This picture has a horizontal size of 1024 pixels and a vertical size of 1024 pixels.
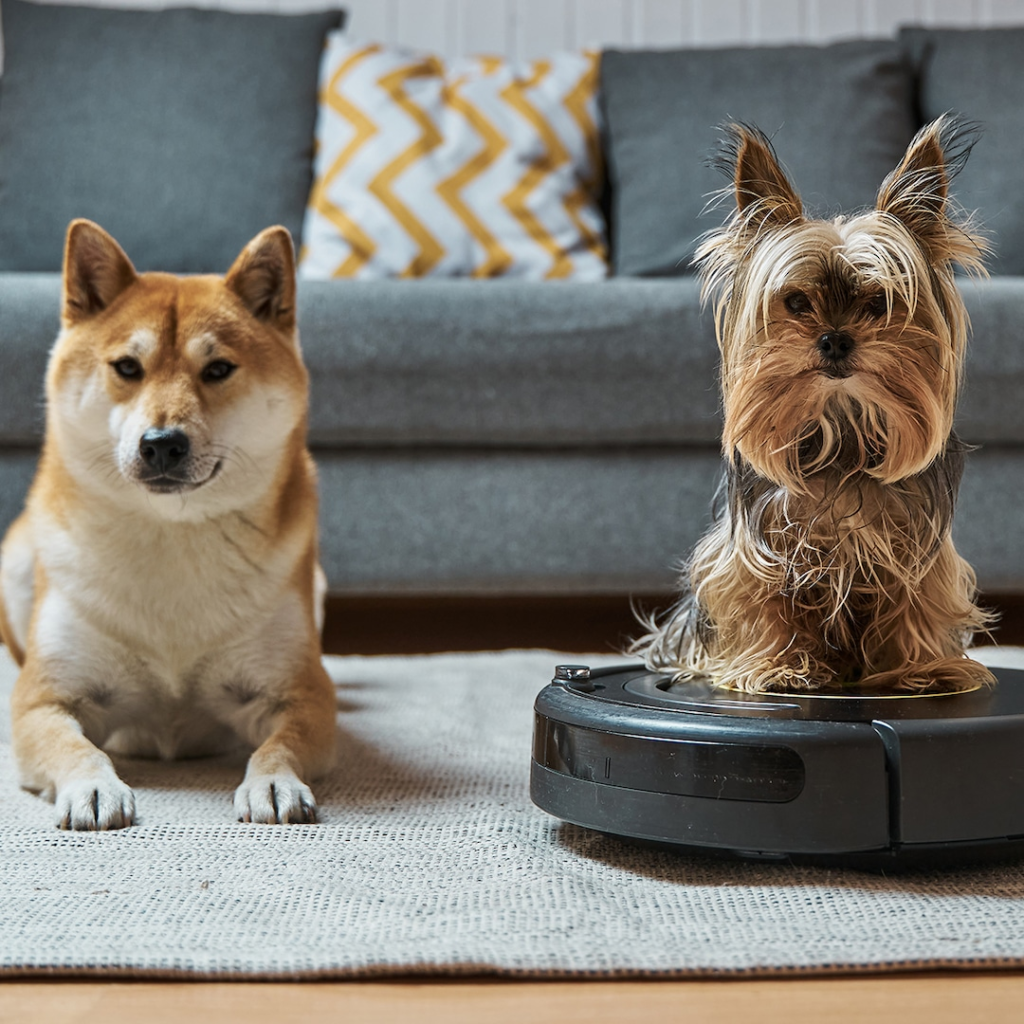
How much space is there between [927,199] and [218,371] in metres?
0.87

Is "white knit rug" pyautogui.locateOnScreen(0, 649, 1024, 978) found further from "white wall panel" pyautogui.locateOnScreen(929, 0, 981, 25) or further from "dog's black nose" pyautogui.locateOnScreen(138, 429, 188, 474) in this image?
"white wall panel" pyautogui.locateOnScreen(929, 0, 981, 25)

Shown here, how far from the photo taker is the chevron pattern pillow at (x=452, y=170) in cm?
280

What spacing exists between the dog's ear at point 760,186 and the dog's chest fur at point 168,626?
2.50 ft

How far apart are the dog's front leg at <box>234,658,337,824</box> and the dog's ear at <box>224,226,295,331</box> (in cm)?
48

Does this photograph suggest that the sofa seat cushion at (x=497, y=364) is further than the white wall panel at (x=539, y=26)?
No

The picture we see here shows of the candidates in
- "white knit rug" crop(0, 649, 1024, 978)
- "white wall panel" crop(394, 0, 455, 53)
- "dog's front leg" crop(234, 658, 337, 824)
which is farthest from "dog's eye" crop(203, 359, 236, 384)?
"white wall panel" crop(394, 0, 455, 53)

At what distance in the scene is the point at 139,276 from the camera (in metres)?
1.51

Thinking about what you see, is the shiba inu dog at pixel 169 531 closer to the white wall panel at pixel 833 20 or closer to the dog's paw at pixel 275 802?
the dog's paw at pixel 275 802

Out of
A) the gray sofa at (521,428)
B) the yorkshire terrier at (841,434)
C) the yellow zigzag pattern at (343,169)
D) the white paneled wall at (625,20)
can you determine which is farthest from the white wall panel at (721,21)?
the yorkshire terrier at (841,434)

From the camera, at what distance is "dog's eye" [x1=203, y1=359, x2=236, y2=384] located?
1444mm

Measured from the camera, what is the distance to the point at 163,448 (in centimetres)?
135

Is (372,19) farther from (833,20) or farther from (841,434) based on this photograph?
(841,434)

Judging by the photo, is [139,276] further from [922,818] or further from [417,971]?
[922,818]

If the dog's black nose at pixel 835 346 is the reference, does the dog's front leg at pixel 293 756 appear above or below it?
below
